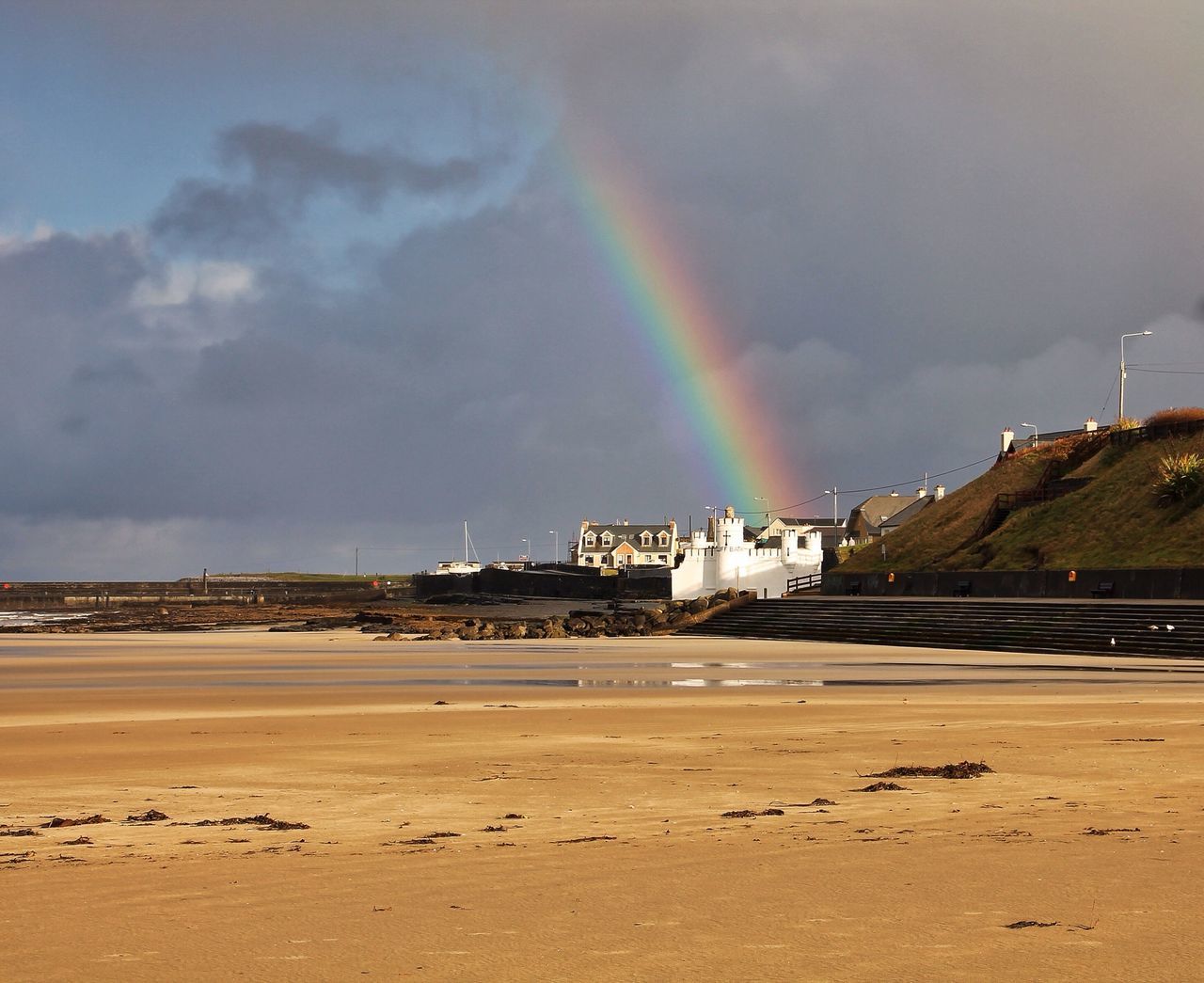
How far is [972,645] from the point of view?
2020 inches

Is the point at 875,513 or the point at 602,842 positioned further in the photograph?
the point at 875,513

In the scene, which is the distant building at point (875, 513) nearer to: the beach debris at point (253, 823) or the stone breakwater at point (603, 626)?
the stone breakwater at point (603, 626)

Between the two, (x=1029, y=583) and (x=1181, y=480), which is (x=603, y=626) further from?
(x=1181, y=480)

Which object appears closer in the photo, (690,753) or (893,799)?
(893,799)

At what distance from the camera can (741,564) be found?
97125 mm

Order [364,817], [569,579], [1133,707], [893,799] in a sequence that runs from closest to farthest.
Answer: [364,817] < [893,799] < [1133,707] < [569,579]

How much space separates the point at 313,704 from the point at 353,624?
5926 cm

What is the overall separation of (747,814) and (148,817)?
18.4ft

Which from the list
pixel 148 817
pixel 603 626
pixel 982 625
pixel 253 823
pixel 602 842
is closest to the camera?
pixel 602 842

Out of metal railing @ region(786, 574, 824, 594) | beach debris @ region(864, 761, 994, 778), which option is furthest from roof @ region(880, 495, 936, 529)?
beach debris @ region(864, 761, 994, 778)

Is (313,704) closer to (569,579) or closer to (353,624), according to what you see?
(353,624)

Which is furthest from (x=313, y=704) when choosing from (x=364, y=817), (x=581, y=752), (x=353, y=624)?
(x=353, y=624)

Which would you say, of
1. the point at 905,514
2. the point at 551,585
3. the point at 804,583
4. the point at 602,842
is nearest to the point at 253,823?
the point at 602,842

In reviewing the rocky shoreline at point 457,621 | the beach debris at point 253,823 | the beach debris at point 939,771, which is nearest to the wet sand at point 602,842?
the beach debris at point 253,823
